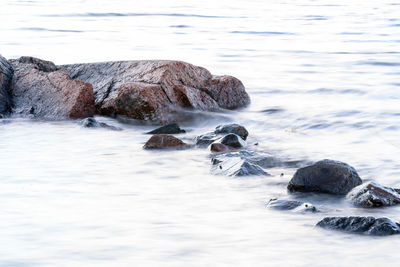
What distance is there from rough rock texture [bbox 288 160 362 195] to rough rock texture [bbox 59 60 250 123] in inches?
109

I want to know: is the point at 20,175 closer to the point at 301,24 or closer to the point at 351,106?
the point at 351,106

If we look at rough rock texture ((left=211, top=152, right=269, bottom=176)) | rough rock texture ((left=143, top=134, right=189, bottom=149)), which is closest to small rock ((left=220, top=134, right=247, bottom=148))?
rough rock texture ((left=143, top=134, right=189, bottom=149))

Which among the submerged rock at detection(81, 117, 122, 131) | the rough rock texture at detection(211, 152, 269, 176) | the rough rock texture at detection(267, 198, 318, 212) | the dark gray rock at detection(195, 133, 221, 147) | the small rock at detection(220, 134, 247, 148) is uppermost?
the rough rock texture at detection(267, 198, 318, 212)

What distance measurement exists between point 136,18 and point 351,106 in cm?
1333

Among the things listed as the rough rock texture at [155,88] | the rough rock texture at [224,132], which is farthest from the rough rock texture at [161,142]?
the rough rock texture at [155,88]

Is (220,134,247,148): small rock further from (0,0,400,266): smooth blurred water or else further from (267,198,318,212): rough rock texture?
(267,198,318,212): rough rock texture

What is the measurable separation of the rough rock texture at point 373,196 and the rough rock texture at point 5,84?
4172mm

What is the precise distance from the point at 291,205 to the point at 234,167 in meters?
0.89

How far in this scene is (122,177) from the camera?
5.11m

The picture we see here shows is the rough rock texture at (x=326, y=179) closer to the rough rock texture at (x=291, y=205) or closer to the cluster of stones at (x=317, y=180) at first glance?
the cluster of stones at (x=317, y=180)

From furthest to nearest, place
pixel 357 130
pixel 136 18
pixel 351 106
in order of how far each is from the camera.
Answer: pixel 136 18
pixel 351 106
pixel 357 130

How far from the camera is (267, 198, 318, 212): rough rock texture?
168 inches

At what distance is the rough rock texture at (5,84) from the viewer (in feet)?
24.3

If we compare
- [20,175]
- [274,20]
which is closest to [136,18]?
[274,20]
